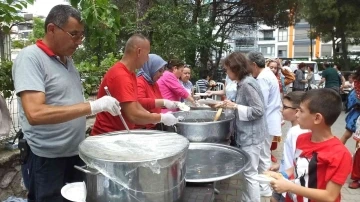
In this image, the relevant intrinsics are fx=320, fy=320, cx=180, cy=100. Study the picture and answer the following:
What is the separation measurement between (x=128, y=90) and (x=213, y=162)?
2.41ft

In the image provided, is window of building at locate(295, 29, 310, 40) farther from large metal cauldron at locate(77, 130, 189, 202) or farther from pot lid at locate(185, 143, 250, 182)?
large metal cauldron at locate(77, 130, 189, 202)

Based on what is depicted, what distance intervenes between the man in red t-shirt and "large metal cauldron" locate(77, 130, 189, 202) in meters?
0.62

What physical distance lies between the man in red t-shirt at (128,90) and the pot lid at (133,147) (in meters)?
0.29

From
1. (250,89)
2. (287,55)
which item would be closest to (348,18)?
(250,89)

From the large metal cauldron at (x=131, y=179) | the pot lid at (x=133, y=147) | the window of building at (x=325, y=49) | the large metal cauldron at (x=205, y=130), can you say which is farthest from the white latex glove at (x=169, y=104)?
the window of building at (x=325, y=49)

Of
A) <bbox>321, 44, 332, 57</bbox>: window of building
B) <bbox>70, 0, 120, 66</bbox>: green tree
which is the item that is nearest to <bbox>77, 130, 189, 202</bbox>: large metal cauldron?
<bbox>70, 0, 120, 66</bbox>: green tree

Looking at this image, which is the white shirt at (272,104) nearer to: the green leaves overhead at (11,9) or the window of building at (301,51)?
the green leaves overhead at (11,9)

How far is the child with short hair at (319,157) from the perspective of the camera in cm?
153

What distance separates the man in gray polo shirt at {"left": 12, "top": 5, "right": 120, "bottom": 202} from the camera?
5.54ft

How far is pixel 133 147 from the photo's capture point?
1.48m

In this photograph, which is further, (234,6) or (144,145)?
(234,6)

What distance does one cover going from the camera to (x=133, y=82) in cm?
208

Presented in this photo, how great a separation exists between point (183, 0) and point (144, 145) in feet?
28.9

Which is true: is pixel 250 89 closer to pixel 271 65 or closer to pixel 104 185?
pixel 104 185
